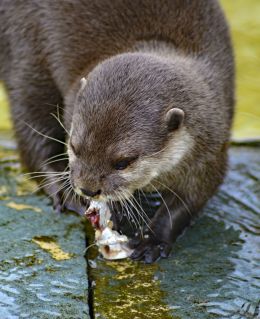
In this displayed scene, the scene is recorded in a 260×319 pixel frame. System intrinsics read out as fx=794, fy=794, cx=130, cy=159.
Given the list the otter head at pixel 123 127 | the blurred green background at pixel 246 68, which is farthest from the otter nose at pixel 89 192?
the blurred green background at pixel 246 68

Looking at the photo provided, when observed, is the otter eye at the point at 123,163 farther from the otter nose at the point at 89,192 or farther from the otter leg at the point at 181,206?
the otter leg at the point at 181,206

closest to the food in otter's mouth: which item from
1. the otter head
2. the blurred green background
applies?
the otter head

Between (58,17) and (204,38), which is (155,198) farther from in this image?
(58,17)

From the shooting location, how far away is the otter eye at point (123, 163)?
2920mm

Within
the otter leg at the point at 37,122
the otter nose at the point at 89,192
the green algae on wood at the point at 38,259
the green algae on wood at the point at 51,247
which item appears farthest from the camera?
the otter leg at the point at 37,122

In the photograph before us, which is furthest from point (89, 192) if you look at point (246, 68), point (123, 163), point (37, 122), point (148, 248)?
point (246, 68)

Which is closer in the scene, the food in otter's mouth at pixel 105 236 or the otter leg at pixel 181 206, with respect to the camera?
the food in otter's mouth at pixel 105 236

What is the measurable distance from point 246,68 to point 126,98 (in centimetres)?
263

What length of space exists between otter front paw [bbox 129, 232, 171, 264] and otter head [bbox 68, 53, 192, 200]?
→ 0.28m

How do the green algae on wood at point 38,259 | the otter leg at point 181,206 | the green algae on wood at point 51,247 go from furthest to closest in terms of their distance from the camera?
the otter leg at point 181,206, the green algae on wood at point 51,247, the green algae on wood at point 38,259

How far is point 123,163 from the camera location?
293 cm

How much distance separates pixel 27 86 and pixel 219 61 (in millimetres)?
946

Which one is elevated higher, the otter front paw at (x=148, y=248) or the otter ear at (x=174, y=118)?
the otter ear at (x=174, y=118)

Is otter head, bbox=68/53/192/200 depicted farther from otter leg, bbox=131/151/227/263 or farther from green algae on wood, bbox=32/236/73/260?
green algae on wood, bbox=32/236/73/260
